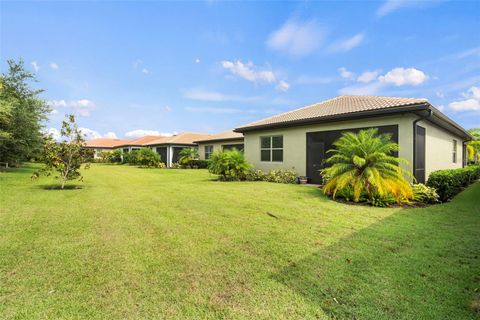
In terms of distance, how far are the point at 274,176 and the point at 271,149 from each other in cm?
203

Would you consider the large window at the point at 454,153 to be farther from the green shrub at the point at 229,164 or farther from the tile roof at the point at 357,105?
the green shrub at the point at 229,164

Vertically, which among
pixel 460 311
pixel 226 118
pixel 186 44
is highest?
pixel 186 44

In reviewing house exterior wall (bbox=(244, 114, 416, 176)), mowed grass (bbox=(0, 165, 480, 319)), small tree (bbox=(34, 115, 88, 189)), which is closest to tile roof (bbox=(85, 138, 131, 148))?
house exterior wall (bbox=(244, 114, 416, 176))

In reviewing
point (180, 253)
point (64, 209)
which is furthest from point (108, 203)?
point (180, 253)

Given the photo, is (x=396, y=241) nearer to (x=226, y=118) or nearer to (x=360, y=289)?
(x=360, y=289)

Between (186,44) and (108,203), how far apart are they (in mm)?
10375

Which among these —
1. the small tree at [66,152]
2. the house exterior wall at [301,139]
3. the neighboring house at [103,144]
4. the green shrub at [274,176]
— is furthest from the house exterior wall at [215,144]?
the neighboring house at [103,144]

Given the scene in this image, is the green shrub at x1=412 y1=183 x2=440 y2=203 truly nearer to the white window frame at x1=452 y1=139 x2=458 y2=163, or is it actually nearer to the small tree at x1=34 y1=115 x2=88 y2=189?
the white window frame at x1=452 y1=139 x2=458 y2=163

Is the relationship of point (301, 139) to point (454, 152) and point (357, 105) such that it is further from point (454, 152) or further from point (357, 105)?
point (454, 152)

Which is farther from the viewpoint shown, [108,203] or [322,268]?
[108,203]

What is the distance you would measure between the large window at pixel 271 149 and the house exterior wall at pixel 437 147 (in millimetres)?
6539

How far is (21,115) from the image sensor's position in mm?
16125

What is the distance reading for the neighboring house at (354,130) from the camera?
932 cm

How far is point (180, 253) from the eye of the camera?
3.71 m
